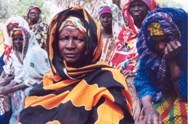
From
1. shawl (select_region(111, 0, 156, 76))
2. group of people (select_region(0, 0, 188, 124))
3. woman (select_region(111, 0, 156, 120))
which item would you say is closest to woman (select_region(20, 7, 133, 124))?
group of people (select_region(0, 0, 188, 124))

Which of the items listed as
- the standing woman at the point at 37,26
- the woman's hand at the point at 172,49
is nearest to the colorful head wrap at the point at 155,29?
the woman's hand at the point at 172,49

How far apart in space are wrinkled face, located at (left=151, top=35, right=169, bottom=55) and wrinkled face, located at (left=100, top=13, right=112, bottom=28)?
2844 millimetres

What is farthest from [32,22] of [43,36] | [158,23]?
[158,23]

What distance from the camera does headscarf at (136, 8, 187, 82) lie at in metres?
3.32

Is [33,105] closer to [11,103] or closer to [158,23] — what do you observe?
[158,23]

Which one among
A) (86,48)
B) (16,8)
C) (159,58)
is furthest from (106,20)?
(16,8)

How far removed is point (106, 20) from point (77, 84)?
3241 millimetres

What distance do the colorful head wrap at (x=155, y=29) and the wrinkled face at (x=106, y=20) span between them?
2843 mm

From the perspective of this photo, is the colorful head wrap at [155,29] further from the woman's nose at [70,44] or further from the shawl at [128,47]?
the shawl at [128,47]

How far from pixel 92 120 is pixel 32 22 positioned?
15.4 ft

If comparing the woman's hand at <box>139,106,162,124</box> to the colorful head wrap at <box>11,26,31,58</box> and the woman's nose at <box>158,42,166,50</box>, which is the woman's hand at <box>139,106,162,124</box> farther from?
the colorful head wrap at <box>11,26,31,58</box>

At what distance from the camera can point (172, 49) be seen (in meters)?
3.28

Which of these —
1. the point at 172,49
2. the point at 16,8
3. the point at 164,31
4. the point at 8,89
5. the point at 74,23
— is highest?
the point at 74,23

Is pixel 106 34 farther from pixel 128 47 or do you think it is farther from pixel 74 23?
pixel 74 23
